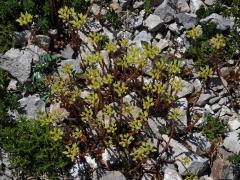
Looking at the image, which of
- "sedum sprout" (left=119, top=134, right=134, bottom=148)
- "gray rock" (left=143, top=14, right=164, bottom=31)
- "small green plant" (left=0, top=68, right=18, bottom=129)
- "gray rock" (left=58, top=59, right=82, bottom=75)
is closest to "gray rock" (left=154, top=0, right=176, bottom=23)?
"gray rock" (left=143, top=14, right=164, bottom=31)

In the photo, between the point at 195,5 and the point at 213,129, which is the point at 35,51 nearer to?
the point at 195,5

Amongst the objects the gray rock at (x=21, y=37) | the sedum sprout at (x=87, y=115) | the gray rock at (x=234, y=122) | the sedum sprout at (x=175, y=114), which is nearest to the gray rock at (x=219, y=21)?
the gray rock at (x=234, y=122)

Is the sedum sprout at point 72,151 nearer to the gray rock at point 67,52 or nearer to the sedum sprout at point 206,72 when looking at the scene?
the gray rock at point 67,52

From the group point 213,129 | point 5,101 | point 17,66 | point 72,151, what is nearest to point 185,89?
point 213,129

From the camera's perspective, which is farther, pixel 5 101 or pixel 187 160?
pixel 5 101

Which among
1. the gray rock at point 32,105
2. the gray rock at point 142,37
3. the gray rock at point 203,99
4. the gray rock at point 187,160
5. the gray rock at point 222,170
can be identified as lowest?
the gray rock at point 222,170
